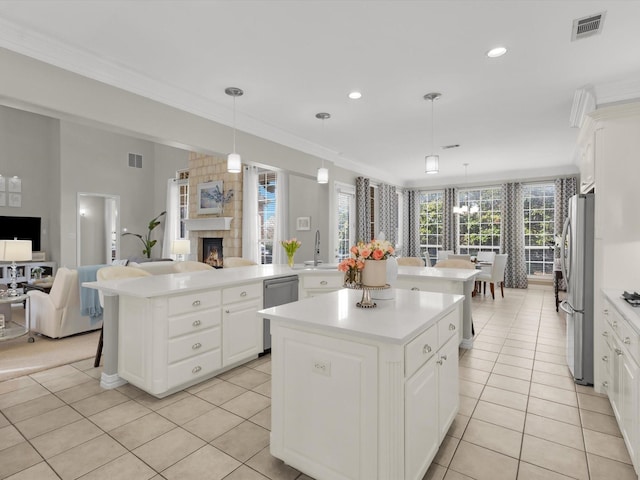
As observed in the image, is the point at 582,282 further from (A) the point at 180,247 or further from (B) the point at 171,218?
(B) the point at 171,218

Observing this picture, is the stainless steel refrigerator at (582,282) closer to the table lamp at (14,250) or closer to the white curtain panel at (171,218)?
the table lamp at (14,250)

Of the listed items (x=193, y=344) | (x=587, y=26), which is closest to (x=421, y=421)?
(x=193, y=344)

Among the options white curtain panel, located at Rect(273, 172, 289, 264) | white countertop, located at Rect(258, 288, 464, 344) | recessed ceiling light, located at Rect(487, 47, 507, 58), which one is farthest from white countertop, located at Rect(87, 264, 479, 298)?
white curtain panel, located at Rect(273, 172, 289, 264)

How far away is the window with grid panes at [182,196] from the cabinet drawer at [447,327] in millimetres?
8362

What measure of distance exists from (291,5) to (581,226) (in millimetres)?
2858

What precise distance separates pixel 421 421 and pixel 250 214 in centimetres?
569

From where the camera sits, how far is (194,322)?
9.33 feet

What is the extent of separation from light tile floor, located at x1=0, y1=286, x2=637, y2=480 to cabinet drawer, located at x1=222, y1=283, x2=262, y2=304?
0.68 m

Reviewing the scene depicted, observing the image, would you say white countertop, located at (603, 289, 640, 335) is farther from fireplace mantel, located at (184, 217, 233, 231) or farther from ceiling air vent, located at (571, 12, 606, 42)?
fireplace mantel, located at (184, 217, 233, 231)

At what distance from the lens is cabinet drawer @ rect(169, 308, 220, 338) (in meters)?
2.70

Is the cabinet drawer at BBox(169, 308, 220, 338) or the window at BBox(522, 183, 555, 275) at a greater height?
the window at BBox(522, 183, 555, 275)

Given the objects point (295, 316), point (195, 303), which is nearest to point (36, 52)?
point (195, 303)

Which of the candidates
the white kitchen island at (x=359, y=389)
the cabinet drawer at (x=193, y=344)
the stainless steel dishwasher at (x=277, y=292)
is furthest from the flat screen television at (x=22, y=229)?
the white kitchen island at (x=359, y=389)

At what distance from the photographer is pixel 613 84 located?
10.8 feet
